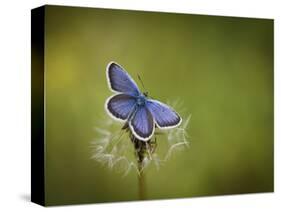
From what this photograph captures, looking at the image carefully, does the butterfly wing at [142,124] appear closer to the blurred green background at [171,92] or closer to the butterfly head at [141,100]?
the butterfly head at [141,100]

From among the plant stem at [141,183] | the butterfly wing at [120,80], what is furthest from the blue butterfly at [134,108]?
the plant stem at [141,183]

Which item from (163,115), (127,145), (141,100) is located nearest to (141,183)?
(127,145)

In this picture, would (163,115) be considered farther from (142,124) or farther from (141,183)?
(141,183)

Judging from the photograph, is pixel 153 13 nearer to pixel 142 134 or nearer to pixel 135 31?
pixel 135 31

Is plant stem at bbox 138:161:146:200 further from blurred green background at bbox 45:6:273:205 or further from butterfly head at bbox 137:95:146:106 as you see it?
butterfly head at bbox 137:95:146:106

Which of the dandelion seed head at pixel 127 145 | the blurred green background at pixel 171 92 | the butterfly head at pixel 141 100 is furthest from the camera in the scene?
the butterfly head at pixel 141 100

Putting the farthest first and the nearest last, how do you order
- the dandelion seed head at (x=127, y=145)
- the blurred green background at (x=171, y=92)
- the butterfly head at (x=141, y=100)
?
1. the butterfly head at (x=141, y=100)
2. the dandelion seed head at (x=127, y=145)
3. the blurred green background at (x=171, y=92)

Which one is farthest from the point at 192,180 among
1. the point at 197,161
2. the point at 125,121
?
the point at 125,121
